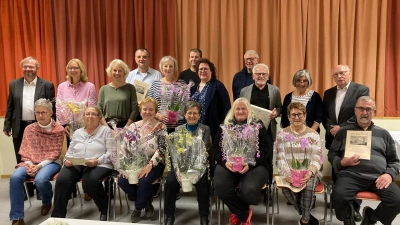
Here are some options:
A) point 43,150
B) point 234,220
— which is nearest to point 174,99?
point 234,220

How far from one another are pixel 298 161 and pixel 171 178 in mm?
1165

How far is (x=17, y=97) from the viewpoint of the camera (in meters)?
3.78

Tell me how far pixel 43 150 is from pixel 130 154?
1003mm

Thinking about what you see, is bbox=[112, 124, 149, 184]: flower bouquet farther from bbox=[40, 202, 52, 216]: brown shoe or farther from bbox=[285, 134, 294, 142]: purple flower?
bbox=[285, 134, 294, 142]: purple flower

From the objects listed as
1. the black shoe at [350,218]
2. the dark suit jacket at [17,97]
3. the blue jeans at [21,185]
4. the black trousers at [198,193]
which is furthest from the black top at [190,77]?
the black shoe at [350,218]

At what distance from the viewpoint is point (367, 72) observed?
14.2 ft

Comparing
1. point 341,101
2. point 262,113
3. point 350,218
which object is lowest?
point 350,218

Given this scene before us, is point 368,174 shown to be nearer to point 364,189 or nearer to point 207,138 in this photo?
point 364,189

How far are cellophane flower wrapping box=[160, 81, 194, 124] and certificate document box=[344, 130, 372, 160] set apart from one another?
1590 mm

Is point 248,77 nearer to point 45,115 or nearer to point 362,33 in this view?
point 362,33

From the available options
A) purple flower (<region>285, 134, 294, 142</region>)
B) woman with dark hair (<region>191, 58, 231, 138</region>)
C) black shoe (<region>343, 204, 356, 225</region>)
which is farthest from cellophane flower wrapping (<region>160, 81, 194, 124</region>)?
black shoe (<region>343, 204, 356, 225</region>)

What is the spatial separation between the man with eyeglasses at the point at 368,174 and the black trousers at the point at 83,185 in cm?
213

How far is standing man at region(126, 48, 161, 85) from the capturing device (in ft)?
12.9

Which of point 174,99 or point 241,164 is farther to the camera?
point 174,99
